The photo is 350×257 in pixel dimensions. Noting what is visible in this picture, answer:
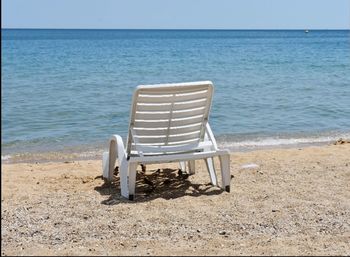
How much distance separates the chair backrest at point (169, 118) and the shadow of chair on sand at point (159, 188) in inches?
15.5

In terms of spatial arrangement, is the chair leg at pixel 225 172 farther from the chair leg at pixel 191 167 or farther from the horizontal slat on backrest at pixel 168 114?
the chair leg at pixel 191 167

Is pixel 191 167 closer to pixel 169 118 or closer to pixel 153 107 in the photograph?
pixel 169 118

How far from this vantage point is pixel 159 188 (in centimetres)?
579

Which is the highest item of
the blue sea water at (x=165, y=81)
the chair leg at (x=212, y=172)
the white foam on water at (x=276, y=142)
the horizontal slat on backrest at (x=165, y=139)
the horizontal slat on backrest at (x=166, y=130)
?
the horizontal slat on backrest at (x=166, y=130)

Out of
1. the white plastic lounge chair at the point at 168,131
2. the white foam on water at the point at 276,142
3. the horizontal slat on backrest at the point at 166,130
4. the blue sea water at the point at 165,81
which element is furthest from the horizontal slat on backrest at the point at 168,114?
the white foam on water at the point at 276,142

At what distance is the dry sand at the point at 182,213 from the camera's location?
3.96 metres

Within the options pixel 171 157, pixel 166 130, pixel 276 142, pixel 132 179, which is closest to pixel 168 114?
pixel 166 130

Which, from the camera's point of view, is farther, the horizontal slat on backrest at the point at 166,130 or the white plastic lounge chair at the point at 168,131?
the horizontal slat on backrest at the point at 166,130

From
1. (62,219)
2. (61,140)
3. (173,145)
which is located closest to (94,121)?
(61,140)

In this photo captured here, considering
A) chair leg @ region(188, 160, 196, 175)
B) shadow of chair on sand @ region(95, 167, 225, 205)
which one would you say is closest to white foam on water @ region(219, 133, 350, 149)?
chair leg @ region(188, 160, 196, 175)

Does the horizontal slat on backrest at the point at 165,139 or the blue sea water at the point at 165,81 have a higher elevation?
the horizontal slat on backrest at the point at 165,139

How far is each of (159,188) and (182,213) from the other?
3.39ft

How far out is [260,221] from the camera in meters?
4.59

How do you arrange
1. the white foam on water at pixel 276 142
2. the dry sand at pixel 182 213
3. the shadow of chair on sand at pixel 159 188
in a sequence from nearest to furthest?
the dry sand at pixel 182 213
the shadow of chair on sand at pixel 159 188
the white foam on water at pixel 276 142
